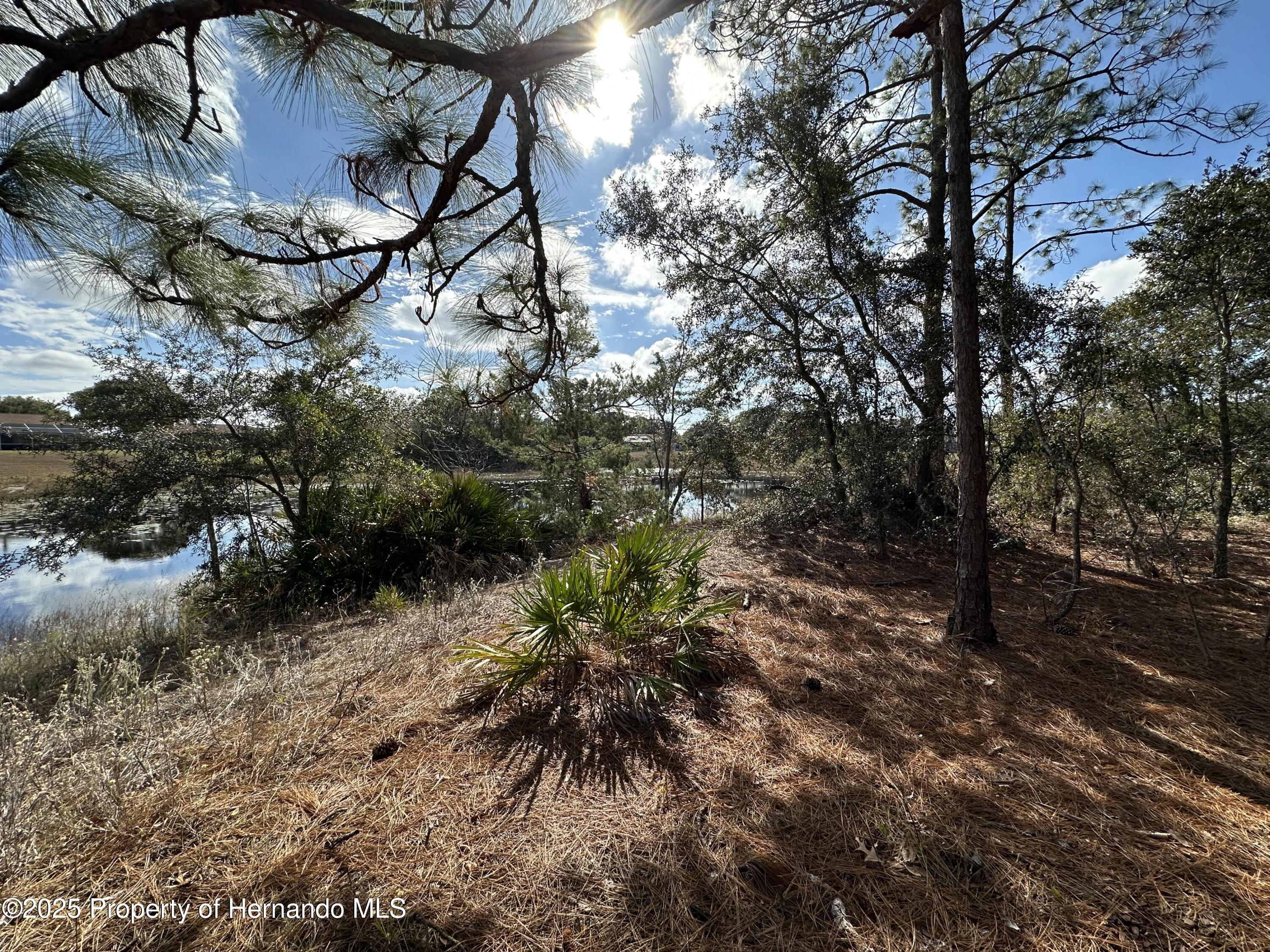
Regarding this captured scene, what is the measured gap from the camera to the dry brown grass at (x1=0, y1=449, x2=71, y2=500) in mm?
5281

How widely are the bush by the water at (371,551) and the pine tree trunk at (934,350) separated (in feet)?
18.5

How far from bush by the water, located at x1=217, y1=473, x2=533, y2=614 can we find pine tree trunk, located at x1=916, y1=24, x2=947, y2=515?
5648 millimetres

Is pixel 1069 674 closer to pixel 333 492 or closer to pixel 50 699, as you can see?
pixel 50 699

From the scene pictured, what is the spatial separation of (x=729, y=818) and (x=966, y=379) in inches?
115

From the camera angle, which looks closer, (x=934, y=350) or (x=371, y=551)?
(x=934, y=350)

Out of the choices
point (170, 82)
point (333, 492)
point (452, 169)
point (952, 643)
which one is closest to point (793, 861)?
point (952, 643)

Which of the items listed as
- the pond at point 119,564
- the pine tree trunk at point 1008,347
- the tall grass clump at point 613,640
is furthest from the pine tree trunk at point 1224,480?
the tall grass clump at point 613,640

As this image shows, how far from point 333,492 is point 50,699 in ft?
11.2

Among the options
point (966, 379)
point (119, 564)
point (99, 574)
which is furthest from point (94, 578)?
point (966, 379)

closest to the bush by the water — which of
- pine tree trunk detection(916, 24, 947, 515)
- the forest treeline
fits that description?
→ the forest treeline

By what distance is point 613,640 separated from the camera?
8.44ft

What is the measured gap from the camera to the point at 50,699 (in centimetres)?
345

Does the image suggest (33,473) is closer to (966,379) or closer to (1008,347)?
(966,379)

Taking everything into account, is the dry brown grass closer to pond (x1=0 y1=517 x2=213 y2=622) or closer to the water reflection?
pond (x1=0 y1=517 x2=213 y2=622)
